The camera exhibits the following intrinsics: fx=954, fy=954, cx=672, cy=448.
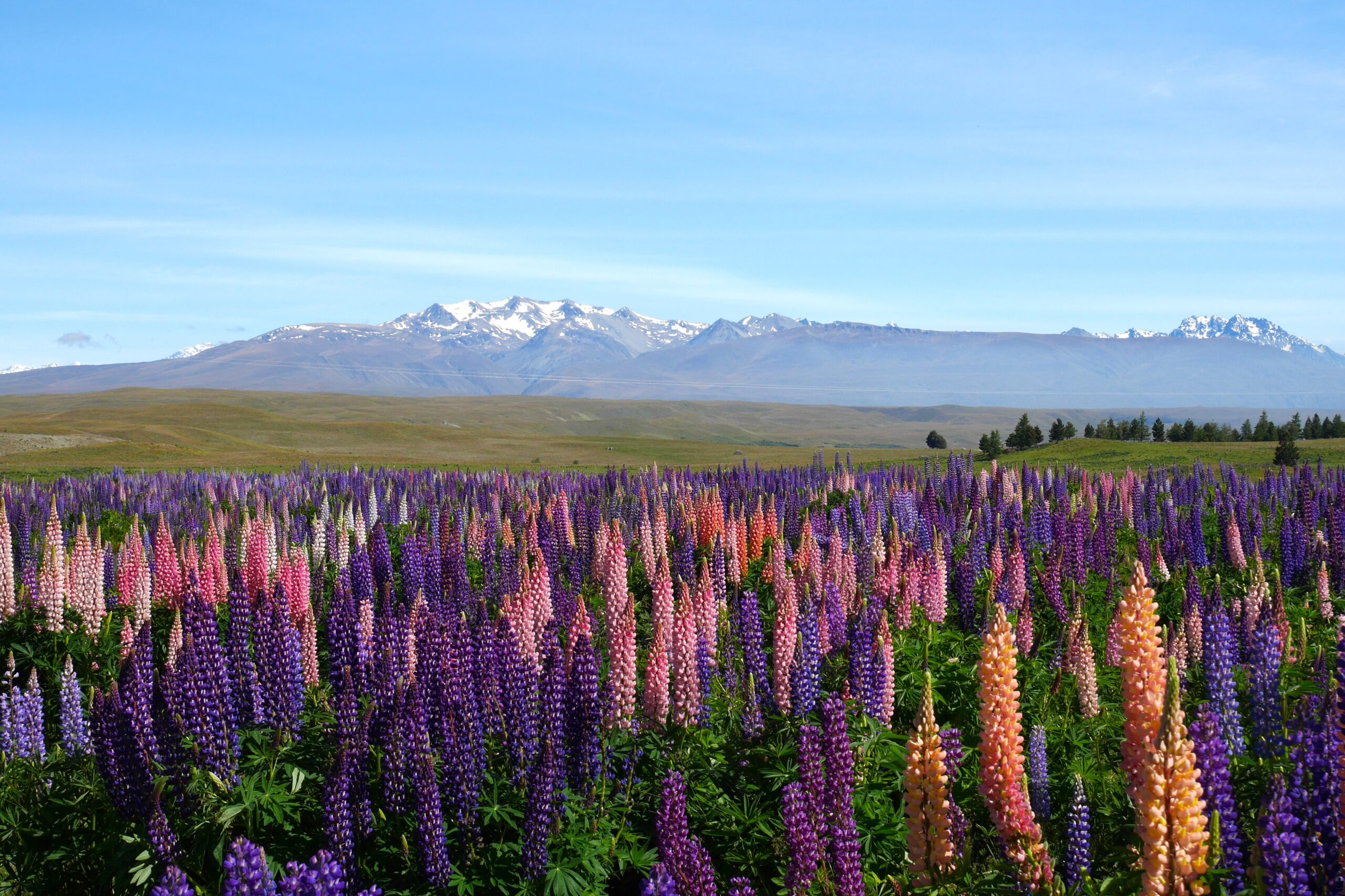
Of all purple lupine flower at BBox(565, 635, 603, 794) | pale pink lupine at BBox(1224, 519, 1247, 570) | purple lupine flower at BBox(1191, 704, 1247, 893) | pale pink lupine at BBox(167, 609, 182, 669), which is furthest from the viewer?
pale pink lupine at BBox(1224, 519, 1247, 570)

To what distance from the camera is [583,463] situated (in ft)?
185

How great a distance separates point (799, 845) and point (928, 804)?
658mm

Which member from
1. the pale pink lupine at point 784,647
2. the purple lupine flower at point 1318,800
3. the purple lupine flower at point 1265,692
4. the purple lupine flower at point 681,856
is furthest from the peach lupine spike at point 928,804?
the purple lupine flower at point 1265,692

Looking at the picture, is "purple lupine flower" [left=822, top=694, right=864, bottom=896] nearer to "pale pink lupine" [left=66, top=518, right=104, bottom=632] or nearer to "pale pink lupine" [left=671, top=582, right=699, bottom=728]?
"pale pink lupine" [left=671, top=582, right=699, bottom=728]

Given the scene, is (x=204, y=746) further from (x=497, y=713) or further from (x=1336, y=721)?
(x=1336, y=721)

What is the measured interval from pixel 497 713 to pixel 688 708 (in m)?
1.44

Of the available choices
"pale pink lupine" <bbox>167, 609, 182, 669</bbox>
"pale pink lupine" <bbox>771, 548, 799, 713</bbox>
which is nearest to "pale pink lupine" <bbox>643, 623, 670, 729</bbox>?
"pale pink lupine" <bbox>771, 548, 799, 713</bbox>

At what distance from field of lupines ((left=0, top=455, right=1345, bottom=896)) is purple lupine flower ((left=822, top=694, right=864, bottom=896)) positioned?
0.02m

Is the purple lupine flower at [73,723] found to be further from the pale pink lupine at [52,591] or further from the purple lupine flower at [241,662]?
the pale pink lupine at [52,591]

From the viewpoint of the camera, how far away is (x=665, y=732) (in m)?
7.05

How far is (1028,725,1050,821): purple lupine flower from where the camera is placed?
18.5ft

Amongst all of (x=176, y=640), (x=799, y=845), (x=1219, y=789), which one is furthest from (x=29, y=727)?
(x=1219, y=789)

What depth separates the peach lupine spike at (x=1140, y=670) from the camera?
4551 mm

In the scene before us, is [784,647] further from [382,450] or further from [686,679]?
[382,450]
